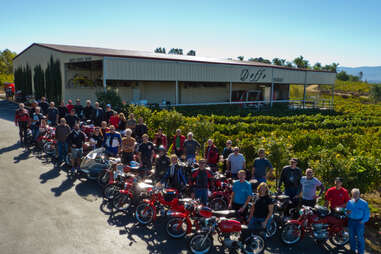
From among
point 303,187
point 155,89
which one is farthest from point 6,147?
point 155,89

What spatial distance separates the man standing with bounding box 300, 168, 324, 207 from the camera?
7.93m

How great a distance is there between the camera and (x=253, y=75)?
35031 mm

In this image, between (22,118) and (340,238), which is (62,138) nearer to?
(22,118)

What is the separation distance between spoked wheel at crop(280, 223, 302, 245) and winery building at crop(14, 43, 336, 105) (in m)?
16.7

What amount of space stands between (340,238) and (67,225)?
22.5 ft

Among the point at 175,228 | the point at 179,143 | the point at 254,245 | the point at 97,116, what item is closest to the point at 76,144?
the point at 97,116

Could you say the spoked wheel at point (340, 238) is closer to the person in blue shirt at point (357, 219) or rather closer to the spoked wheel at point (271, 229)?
the person in blue shirt at point (357, 219)

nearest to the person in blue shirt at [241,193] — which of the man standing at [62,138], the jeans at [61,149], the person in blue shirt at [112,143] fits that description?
the person in blue shirt at [112,143]

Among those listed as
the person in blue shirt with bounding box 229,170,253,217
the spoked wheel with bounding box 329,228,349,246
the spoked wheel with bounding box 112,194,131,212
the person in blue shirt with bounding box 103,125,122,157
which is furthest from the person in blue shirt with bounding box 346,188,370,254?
the person in blue shirt with bounding box 103,125,122,157

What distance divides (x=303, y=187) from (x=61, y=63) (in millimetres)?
24951

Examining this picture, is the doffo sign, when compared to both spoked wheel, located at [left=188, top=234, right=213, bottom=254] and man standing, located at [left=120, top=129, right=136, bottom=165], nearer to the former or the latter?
man standing, located at [left=120, top=129, right=136, bottom=165]

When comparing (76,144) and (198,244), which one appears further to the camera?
(76,144)

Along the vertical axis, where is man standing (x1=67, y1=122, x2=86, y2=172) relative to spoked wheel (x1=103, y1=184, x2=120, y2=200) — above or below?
above

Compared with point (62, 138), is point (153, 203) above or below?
below
